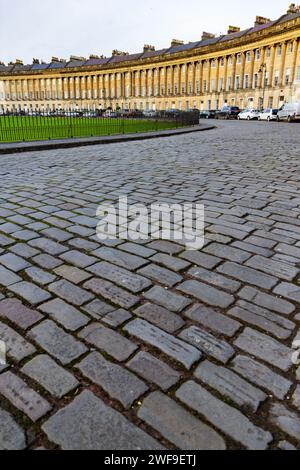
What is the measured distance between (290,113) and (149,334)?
126 feet

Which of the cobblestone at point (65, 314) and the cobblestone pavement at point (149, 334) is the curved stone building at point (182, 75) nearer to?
the cobblestone pavement at point (149, 334)

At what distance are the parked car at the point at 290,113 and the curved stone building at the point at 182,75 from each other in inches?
859

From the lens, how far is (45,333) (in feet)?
8.28

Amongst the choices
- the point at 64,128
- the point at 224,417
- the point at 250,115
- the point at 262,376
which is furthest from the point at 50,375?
the point at 250,115

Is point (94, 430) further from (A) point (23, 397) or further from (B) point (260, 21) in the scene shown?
(B) point (260, 21)

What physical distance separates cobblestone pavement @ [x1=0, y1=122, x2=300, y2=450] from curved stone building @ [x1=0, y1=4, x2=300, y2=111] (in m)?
40.5

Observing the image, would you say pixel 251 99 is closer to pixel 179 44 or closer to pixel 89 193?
pixel 179 44

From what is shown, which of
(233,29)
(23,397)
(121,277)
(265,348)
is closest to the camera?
(23,397)

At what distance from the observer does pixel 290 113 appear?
3609 cm

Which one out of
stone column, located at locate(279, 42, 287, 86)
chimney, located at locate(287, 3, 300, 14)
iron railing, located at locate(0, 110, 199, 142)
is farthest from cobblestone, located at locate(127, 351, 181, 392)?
chimney, located at locate(287, 3, 300, 14)

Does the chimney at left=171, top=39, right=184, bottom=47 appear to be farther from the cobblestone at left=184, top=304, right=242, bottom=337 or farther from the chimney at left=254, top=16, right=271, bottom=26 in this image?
the cobblestone at left=184, top=304, right=242, bottom=337

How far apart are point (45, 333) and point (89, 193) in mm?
4099

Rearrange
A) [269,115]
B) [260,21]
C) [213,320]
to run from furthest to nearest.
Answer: [260,21] → [269,115] → [213,320]

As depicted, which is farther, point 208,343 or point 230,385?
point 208,343
